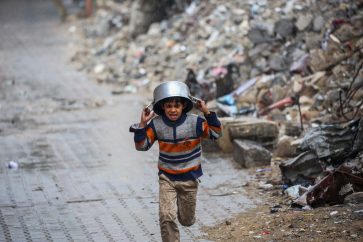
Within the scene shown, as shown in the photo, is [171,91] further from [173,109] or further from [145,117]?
[145,117]

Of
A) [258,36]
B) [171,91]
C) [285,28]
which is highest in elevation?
[171,91]

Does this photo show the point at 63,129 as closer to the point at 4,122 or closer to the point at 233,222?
the point at 4,122

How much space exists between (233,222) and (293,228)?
0.80 meters

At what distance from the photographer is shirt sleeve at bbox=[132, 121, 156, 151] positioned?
6.07 meters

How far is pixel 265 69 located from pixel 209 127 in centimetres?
735

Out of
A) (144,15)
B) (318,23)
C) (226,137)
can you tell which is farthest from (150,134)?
(144,15)

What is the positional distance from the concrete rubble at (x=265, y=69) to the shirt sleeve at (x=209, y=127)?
1.62 metres

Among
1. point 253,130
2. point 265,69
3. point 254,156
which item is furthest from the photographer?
point 265,69

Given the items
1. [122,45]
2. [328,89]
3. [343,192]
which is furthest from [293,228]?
[122,45]

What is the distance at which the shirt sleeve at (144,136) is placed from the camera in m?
6.07

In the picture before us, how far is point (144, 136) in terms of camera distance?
6.10 meters

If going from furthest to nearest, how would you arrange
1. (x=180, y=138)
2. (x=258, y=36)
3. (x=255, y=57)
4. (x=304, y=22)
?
1. (x=258, y=36)
2. (x=255, y=57)
3. (x=304, y=22)
4. (x=180, y=138)

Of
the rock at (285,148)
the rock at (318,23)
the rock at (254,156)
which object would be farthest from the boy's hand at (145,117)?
the rock at (318,23)

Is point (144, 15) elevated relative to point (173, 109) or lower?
lower
